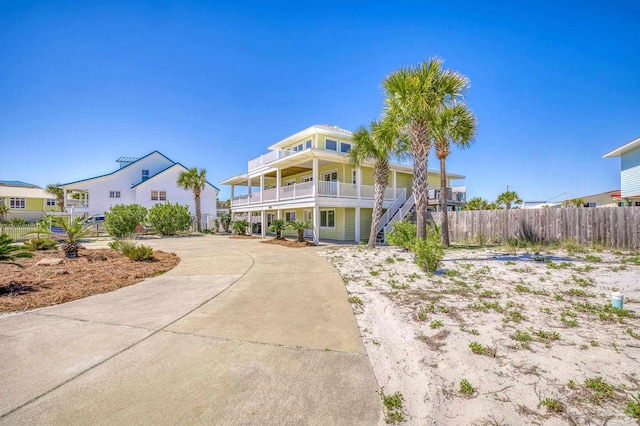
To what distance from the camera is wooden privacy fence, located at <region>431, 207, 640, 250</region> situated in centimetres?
1162

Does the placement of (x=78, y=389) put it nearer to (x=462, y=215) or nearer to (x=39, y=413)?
(x=39, y=413)

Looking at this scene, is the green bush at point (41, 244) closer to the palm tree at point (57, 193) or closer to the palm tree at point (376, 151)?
the palm tree at point (376, 151)

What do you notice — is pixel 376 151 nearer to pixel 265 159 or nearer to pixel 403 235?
pixel 403 235

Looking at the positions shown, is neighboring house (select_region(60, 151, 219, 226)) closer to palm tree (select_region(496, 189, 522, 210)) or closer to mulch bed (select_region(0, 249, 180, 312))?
mulch bed (select_region(0, 249, 180, 312))

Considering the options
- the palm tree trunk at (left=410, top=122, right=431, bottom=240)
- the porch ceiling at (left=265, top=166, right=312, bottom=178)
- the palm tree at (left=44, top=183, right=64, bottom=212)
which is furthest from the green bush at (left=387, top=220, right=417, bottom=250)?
the palm tree at (left=44, top=183, right=64, bottom=212)

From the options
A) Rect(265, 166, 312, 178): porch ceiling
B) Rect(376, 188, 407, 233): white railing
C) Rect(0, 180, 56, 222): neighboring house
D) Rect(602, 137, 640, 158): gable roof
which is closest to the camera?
Rect(602, 137, 640, 158): gable roof

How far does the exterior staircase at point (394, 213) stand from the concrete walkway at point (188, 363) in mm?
13210

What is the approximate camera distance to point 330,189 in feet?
60.5

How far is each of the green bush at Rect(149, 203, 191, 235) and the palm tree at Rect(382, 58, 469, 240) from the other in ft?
73.0

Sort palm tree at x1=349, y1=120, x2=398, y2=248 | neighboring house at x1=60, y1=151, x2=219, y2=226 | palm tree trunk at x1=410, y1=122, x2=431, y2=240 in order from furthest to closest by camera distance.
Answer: neighboring house at x1=60, y1=151, x2=219, y2=226 → palm tree at x1=349, y1=120, x2=398, y2=248 → palm tree trunk at x1=410, y1=122, x2=431, y2=240

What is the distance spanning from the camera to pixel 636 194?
18000mm

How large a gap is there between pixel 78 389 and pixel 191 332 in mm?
1512

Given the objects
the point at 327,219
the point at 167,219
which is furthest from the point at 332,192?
the point at 167,219

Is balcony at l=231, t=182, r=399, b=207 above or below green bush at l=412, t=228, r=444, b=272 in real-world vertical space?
above
